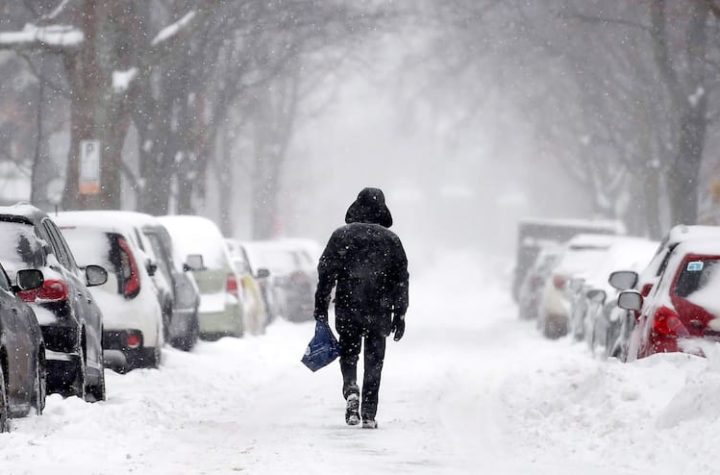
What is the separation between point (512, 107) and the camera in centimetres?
5541

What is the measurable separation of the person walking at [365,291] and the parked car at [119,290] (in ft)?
13.9

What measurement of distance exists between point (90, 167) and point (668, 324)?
13.1 meters

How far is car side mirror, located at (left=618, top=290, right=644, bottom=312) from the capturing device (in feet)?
43.1

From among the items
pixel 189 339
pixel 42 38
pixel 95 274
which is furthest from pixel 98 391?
pixel 42 38

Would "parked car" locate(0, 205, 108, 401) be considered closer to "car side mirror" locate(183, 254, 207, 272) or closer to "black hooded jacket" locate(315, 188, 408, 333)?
"black hooded jacket" locate(315, 188, 408, 333)

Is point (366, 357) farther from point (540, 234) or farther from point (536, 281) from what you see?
point (540, 234)

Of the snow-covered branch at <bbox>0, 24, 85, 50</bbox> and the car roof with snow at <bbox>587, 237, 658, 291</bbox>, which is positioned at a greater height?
the snow-covered branch at <bbox>0, 24, 85, 50</bbox>

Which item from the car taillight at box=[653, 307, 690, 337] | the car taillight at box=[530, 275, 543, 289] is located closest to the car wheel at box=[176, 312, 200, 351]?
the car taillight at box=[653, 307, 690, 337]

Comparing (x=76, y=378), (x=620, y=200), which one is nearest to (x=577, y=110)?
(x=620, y=200)

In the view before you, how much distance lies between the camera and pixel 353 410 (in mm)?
12672

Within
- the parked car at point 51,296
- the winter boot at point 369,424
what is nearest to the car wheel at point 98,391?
the parked car at point 51,296

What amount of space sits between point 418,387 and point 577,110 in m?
32.8

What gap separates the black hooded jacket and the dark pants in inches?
2.8

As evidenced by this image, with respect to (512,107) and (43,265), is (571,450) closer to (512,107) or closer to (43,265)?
(43,265)
